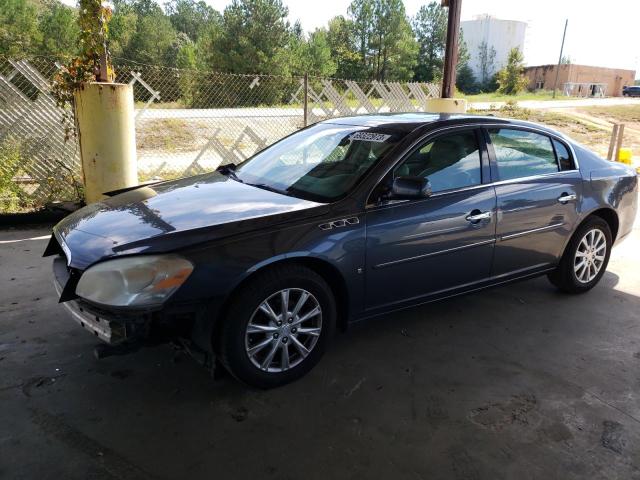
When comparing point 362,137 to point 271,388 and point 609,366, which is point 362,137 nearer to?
point 271,388

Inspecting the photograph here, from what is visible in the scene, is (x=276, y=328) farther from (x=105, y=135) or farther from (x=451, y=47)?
(x=451, y=47)

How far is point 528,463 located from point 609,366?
1.37 metres

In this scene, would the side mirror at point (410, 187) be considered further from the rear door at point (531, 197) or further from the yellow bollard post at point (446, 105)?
the yellow bollard post at point (446, 105)

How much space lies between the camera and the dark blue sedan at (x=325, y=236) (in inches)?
110

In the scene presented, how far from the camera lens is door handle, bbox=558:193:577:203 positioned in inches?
169

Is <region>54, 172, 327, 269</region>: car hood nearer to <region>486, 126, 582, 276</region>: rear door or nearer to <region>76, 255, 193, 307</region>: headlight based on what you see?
<region>76, 255, 193, 307</region>: headlight

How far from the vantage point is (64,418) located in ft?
9.29

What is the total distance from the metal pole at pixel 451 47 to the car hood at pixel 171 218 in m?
7.25

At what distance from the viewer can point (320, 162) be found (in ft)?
12.6

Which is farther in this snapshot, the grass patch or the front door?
the grass patch

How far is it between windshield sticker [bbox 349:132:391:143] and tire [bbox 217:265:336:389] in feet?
3.83

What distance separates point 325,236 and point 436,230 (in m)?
0.88

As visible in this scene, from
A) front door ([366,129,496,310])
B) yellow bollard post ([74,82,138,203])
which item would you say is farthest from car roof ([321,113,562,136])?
yellow bollard post ([74,82,138,203])

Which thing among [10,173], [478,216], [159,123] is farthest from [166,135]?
[478,216]
